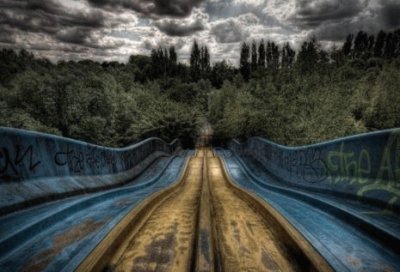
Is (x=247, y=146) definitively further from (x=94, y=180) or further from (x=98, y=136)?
(x=94, y=180)

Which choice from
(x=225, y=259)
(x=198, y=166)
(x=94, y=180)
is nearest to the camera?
(x=225, y=259)

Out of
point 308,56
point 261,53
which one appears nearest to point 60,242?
point 308,56

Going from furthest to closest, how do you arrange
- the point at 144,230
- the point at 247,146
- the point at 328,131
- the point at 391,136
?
1. the point at 247,146
2. the point at 328,131
3. the point at 391,136
4. the point at 144,230

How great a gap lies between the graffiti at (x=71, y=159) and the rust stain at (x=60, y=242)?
2672 millimetres

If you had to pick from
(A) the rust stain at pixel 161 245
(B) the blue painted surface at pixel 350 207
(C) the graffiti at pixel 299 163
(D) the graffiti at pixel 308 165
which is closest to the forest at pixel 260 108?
(C) the graffiti at pixel 299 163

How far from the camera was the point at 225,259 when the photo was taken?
133 inches

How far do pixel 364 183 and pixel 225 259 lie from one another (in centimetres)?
358

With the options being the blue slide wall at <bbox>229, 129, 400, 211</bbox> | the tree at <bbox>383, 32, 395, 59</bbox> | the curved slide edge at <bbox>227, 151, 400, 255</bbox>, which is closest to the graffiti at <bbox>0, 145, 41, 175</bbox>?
the curved slide edge at <bbox>227, 151, 400, 255</bbox>

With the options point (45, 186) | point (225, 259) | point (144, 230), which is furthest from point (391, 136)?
point (45, 186)

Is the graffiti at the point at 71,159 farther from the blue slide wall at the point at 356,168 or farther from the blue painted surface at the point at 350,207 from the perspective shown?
the blue slide wall at the point at 356,168

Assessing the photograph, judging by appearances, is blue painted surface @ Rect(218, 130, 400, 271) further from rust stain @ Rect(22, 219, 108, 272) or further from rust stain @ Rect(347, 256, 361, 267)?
rust stain @ Rect(22, 219, 108, 272)

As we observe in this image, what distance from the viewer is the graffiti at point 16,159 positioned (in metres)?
4.67

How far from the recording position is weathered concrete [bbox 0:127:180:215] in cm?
464

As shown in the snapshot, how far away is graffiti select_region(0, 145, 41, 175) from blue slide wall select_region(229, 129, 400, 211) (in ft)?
22.1
